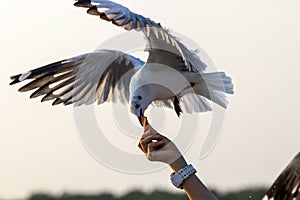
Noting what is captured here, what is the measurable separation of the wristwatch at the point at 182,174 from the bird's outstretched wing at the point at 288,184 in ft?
0.63

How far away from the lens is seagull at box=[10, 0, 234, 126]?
4.38m

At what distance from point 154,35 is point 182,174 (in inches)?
87.5

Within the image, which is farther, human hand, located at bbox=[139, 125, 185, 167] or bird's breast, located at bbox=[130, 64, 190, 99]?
bird's breast, located at bbox=[130, 64, 190, 99]

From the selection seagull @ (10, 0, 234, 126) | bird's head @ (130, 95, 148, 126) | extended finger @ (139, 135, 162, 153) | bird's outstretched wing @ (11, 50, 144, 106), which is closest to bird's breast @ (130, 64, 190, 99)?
seagull @ (10, 0, 234, 126)

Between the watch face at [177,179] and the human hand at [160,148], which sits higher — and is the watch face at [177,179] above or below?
below

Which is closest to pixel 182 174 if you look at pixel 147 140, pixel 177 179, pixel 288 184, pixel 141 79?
pixel 177 179

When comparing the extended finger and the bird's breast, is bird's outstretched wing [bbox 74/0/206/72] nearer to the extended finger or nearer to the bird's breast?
the bird's breast

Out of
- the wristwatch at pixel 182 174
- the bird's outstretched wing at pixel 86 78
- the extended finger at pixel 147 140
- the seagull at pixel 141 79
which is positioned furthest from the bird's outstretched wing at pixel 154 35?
the wristwatch at pixel 182 174

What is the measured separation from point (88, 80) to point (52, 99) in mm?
230

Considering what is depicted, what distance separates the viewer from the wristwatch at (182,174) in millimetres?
2246

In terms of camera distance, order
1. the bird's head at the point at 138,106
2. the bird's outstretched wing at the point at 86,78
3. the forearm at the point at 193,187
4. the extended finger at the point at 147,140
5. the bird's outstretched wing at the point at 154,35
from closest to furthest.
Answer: the forearm at the point at 193,187
the extended finger at the point at 147,140
the bird's outstretched wing at the point at 154,35
the bird's head at the point at 138,106
the bird's outstretched wing at the point at 86,78

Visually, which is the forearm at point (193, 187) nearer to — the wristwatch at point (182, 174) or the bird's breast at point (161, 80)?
the wristwatch at point (182, 174)

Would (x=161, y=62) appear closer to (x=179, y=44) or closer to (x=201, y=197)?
(x=179, y=44)

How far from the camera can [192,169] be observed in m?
2.26
